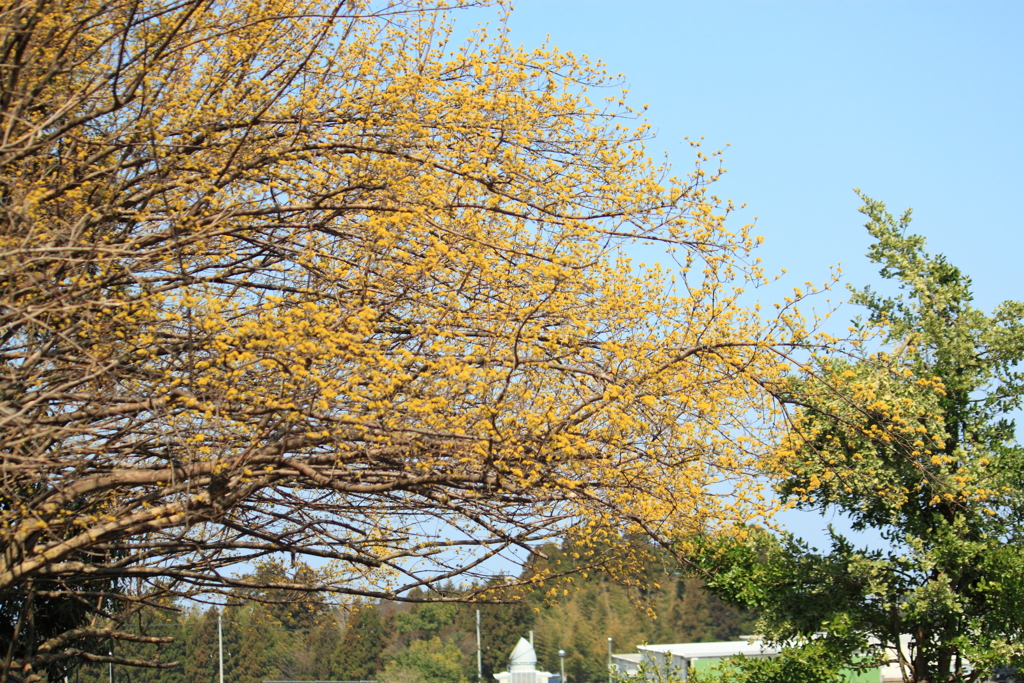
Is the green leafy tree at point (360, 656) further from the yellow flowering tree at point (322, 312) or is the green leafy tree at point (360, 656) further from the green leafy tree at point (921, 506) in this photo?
the yellow flowering tree at point (322, 312)

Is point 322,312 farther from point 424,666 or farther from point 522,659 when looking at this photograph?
point 424,666

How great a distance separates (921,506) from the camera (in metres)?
11.7

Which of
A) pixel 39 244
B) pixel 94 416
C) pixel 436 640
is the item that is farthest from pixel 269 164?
pixel 436 640

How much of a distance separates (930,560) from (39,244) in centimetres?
929

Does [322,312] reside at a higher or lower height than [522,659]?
higher

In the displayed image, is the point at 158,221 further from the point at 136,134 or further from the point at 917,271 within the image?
the point at 917,271

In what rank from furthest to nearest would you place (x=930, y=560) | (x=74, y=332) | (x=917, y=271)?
(x=917, y=271) < (x=930, y=560) < (x=74, y=332)

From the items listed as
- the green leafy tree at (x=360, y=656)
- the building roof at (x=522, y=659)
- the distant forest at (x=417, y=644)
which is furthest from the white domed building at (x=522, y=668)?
the green leafy tree at (x=360, y=656)

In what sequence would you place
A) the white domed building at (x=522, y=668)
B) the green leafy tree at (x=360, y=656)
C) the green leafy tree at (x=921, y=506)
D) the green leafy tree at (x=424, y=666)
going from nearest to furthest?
1. the green leafy tree at (x=921, y=506)
2. the white domed building at (x=522, y=668)
3. the green leafy tree at (x=424, y=666)
4. the green leafy tree at (x=360, y=656)

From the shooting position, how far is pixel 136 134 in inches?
280

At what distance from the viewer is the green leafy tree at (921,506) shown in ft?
35.2

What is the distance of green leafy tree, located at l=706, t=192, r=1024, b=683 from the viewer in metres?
10.7

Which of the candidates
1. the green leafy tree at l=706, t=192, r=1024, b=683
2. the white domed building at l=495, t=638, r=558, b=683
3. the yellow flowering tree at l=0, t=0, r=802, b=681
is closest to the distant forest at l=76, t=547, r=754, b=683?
the white domed building at l=495, t=638, r=558, b=683

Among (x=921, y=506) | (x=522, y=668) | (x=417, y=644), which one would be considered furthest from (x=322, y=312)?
(x=417, y=644)
